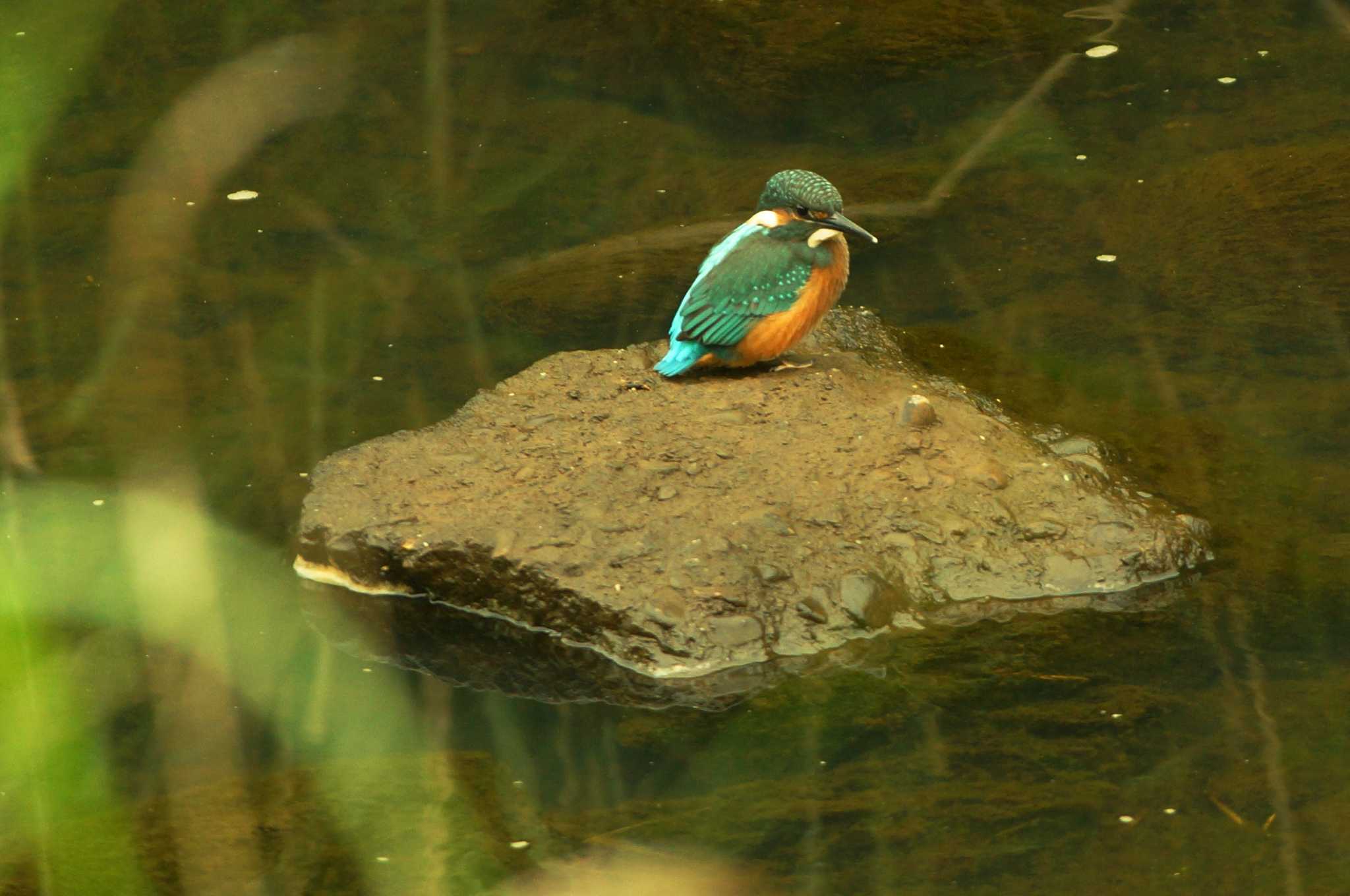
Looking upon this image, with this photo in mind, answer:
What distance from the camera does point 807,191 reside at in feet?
14.7

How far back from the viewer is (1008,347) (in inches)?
200

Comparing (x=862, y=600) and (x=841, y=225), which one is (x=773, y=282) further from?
(x=862, y=600)

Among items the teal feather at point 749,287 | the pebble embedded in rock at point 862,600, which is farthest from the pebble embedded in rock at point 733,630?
the teal feather at point 749,287

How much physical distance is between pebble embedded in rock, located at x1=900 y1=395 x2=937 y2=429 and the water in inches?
21.9

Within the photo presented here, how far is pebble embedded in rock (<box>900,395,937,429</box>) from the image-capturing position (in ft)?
14.1

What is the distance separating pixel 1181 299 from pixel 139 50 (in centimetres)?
517

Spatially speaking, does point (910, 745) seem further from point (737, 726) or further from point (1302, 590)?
point (1302, 590)

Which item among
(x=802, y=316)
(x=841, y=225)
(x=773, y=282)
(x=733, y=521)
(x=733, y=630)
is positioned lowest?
(x=733, y=630)

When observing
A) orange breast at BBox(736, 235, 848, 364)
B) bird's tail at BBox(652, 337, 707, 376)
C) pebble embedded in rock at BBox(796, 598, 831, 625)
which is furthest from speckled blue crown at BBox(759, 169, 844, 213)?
pebble embedded in rock at BBox(796, 598, 831, 625)

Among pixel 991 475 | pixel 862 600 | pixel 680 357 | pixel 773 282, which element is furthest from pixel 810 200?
pixel 862 600

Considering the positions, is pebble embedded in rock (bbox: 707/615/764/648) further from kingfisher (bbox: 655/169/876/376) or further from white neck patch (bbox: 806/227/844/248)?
white neck patch (bbox: 806/227/844/248)

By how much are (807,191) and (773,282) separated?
0.27 metres

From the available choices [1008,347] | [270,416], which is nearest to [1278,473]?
[1008,347]

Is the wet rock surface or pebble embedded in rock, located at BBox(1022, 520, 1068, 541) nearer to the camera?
the wet rock surface
